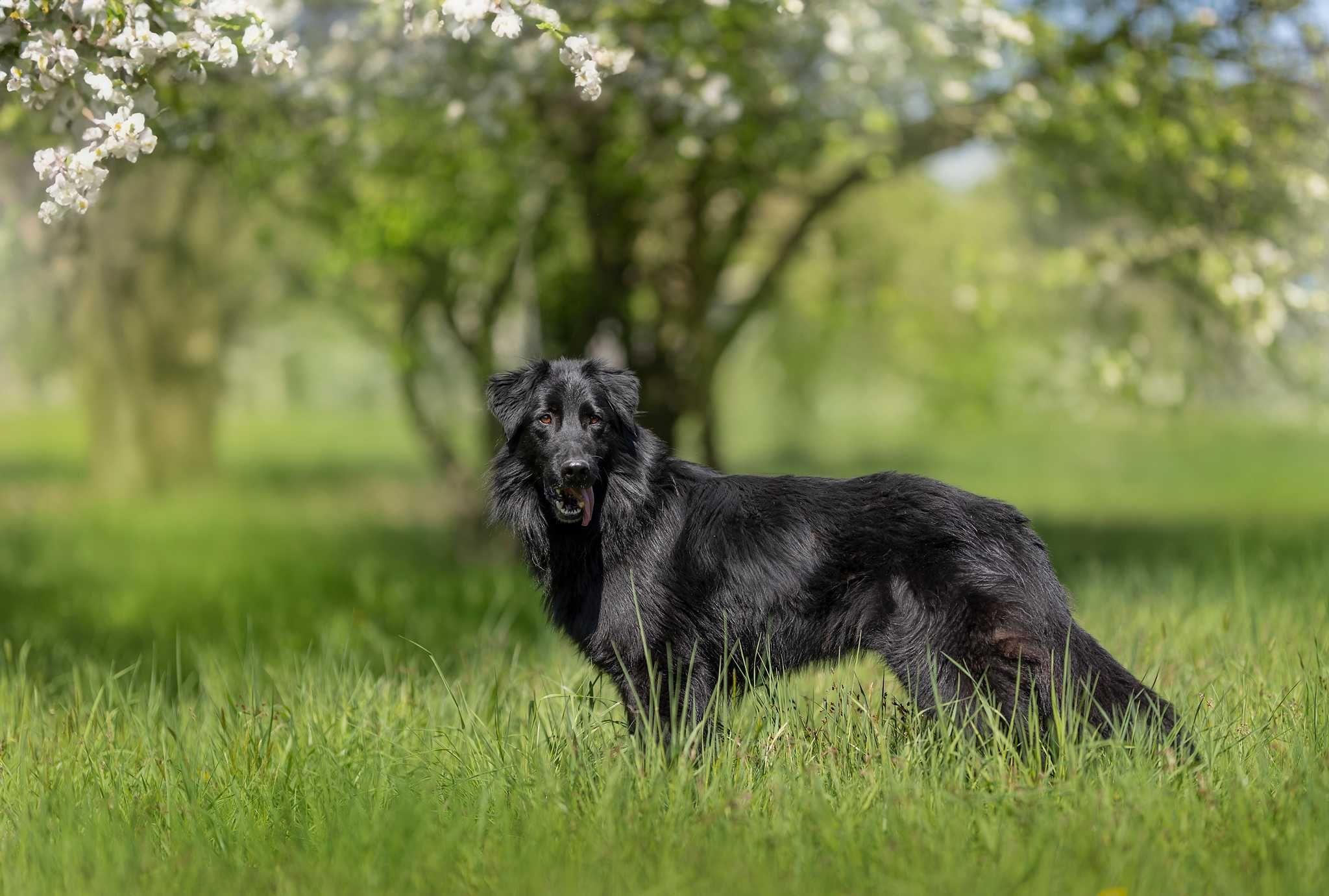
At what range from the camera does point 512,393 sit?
481cm

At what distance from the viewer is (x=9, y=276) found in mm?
19547

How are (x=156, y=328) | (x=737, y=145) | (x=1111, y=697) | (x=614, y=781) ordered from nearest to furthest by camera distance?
(x=614, y=781) → (x=1111, y=697) → (x=737, y=145) → (x=156, y=328)

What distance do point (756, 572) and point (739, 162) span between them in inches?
273

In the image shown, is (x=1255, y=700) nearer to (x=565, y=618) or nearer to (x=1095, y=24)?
(x=565, y=618)

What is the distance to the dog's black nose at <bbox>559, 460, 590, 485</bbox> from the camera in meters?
4.42

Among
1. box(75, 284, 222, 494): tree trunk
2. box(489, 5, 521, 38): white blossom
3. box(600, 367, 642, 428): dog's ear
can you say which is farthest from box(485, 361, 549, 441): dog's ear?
box(75, 284, 222, 494): tree trunk

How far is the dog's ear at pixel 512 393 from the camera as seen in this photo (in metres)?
4.75

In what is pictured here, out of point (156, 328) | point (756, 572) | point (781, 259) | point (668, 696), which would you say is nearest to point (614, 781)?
point (668, 696)

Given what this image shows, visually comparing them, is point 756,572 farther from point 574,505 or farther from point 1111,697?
point 1111,697

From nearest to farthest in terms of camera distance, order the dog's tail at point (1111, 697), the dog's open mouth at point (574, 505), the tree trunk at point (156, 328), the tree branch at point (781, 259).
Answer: the dog's tail at point (1111, 697) < the dog's open mouth at point (574, 505) < the tree branch at point (781, 259) < the tree trunk at point (156, 328)

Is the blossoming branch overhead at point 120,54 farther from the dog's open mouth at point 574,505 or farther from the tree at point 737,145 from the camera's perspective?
the tree at point 737,145

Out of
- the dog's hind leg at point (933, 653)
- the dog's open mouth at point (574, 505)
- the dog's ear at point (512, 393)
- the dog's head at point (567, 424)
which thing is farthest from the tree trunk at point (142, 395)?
the dog's hind leg at point (933, 653)

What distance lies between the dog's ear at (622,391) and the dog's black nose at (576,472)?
0.37 m

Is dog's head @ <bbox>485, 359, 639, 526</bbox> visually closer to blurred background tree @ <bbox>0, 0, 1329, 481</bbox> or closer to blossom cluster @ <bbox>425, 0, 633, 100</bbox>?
blurred background tree @ <bbox>0, 0, 1329, 481</bbox>
